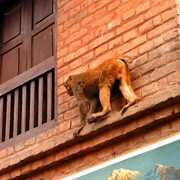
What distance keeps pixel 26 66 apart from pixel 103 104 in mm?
2224

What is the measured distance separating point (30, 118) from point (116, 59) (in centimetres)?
169

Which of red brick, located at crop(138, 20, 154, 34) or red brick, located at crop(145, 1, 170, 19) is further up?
red brick, located at crop(145, 1, 170, 19)

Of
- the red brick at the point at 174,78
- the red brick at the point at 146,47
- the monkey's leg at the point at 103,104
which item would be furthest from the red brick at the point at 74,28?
the red brick at the point at 174,78

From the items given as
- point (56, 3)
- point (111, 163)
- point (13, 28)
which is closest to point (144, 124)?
point (111, 163)

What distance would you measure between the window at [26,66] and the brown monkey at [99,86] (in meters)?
0.76

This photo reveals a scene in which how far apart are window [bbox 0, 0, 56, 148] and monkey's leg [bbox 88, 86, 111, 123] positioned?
3.45ft

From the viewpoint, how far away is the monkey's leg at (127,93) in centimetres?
580

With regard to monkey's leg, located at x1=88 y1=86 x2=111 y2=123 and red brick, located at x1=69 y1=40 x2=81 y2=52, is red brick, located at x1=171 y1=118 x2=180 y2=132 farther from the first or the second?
red brick, located at x1=69 y1=40 x2=81 y2=52

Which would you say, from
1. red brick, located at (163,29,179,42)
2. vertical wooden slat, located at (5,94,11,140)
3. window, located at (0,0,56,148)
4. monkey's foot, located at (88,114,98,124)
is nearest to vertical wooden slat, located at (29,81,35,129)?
window, located at (0,0,56,148)

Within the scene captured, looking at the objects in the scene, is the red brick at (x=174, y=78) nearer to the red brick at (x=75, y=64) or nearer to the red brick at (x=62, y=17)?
the red brick at (x=75, y=64)

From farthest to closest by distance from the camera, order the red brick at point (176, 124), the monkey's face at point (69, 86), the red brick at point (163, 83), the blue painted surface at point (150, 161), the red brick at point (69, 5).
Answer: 1. the red brick at point (69, 5)
2. the monkey's face at point (69, 86)
3. the red brick at point (163, 83)
4. the red brick at point (176, 124)
5. the blue painted surface at point (150, 161)

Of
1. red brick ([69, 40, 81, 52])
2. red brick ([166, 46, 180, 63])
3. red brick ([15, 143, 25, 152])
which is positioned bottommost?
red brick ([15, 143, 25, 152])

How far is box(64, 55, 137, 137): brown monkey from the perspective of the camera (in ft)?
19.6

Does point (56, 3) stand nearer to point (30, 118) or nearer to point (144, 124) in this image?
point (30, 118)
